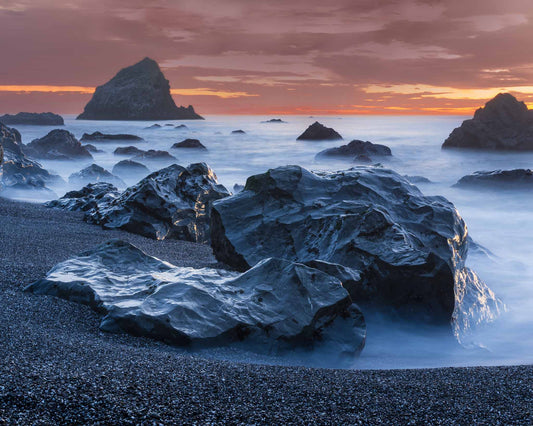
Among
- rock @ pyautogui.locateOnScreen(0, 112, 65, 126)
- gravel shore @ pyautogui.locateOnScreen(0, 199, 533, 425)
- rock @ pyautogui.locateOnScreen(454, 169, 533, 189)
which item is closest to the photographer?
gravel shore @ pyautogui.locateOnScreen(0, 199, 533, 425)

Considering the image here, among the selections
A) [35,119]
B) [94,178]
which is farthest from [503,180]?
[35,119]

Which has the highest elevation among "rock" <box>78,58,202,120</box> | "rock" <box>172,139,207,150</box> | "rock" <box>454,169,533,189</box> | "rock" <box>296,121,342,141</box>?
"rock" <box>78,58,202,120</box>

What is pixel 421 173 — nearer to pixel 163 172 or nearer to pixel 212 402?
pixel 163 172

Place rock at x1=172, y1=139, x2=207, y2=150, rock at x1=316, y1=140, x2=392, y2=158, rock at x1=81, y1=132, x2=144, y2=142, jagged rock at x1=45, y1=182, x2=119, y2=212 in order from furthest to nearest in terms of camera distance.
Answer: rock at x1=81, y1=132, x2=144, y2=142 → rock at x1=172, y1=139, x2=207, y2=150 → rock at x1=316, y1=140, x2=392, y2=158 → jagged rock at x1=45, y1=182, x2=119, y2=212

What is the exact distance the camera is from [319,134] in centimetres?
3095

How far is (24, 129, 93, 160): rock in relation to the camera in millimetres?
19297

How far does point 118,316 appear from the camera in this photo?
339 centimetres

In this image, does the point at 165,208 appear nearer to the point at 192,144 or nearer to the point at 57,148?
the point at 57,148

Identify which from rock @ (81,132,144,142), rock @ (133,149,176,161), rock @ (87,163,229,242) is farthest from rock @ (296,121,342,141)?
rock @ (87,163,229,242)

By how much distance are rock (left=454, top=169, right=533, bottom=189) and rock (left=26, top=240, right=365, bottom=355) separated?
39.1 ft

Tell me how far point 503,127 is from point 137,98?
85.4 meters

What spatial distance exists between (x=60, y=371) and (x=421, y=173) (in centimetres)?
1946

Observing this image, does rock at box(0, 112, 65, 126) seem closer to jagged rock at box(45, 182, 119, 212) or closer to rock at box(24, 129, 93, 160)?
rock at box(24, 129, 93, 160)

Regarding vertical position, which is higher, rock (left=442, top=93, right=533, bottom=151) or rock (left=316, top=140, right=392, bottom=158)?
rock (left=442, top=93, right=533, bottom=151)
